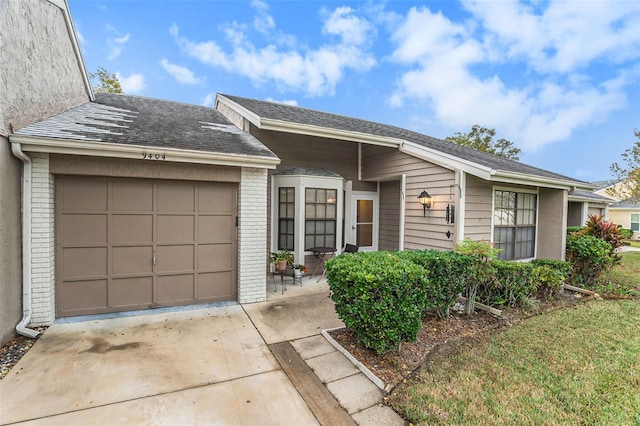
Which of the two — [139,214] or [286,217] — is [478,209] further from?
[139,214]

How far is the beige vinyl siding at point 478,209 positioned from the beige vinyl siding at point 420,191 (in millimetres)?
451

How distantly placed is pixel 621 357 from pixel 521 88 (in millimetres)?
28049

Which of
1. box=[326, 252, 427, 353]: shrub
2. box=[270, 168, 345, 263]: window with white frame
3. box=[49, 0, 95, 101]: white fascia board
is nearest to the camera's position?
box=[326, 252, 427, 353]: shrub

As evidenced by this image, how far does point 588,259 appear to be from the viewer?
6633 millimetres

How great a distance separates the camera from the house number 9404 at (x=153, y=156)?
→ 4.33 metres

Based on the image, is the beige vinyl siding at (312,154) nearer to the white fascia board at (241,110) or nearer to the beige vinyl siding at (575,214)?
the white fascia board at (241,110)

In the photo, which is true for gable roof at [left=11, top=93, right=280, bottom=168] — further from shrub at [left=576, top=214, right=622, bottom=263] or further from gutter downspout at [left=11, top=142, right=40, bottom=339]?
shrub at [left=576, top=214, right=622, bottom=263]

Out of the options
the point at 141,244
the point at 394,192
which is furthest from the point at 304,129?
the point at 141,244

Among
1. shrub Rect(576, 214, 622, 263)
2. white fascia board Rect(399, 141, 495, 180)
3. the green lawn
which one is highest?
white fascia board Rect(399, 141, 495, 180)

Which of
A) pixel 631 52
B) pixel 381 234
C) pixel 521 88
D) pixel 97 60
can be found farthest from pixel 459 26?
pixel 97 60

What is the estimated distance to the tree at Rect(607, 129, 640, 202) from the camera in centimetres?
1782

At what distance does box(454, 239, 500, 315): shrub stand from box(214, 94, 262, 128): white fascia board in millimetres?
4642

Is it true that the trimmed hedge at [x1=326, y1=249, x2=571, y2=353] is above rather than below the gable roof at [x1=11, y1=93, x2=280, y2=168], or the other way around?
below

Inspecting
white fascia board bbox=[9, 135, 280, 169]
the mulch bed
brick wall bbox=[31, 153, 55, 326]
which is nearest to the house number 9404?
white fascia board bbox=[9, 135, 280, 169]
